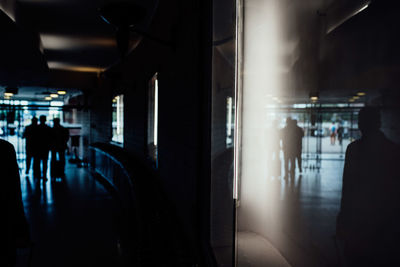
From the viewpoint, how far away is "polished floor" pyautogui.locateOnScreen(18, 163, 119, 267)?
2779 millimetres

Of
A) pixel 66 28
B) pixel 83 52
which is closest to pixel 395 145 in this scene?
pixel 66 28

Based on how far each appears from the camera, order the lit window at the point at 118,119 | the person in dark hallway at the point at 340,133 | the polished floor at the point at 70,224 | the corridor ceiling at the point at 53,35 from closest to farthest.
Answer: the person in dark hallway at the point at 340,133
the polished floor at the point at 70,224
the corridor ceiling at the point at 53,35
the lit window at the point at 118,119

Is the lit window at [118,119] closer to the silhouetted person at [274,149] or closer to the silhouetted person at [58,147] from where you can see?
the silhouetted person at [58,147]

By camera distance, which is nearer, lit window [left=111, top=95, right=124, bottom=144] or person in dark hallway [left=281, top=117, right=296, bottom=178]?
person in dark hallway [left=281, top=117, right=296, bottom=178]

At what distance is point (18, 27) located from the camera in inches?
141

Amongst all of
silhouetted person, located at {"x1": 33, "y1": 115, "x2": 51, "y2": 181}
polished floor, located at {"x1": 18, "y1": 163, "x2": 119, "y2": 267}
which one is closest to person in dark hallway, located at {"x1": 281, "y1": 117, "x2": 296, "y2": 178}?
polished floor, located at {"x1": 18, "y1": 163, "x2": 119, "y2": 267}

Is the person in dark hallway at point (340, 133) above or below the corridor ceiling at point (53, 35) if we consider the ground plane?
below

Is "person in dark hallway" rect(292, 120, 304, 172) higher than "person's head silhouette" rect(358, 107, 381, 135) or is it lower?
lower

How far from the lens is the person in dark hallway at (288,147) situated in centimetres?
69

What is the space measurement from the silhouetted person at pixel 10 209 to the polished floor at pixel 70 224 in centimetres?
103

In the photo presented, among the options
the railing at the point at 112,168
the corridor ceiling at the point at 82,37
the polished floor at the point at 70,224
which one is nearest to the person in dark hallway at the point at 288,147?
the corridor ceiling at the point at 82,37

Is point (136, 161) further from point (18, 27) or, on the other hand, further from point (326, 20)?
point (326, 20)

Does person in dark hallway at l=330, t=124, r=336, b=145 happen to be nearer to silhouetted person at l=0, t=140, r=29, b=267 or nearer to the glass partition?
the glass partition

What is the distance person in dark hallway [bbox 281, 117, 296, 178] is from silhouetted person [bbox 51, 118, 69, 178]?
6907mm
